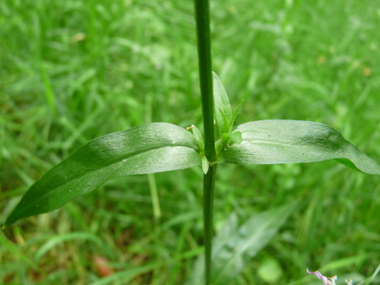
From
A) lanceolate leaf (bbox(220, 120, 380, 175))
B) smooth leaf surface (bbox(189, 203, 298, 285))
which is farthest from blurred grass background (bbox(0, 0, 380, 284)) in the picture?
lanceolate leaf (bbox(220, 120, 380, 175))

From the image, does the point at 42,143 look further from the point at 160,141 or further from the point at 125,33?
the point at 160,141

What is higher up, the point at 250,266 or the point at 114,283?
the point at 250,266

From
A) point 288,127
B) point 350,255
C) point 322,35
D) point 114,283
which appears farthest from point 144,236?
point 322,35

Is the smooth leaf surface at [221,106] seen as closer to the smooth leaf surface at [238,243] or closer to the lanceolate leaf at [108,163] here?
the lanceolate leaf at [108,163]

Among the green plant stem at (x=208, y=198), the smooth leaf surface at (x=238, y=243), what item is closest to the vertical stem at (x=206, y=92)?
the green plant stem at (x=208, y=198)

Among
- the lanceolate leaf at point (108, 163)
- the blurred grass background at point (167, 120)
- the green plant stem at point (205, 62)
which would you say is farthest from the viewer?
the blurred grass background at point (167, 120)

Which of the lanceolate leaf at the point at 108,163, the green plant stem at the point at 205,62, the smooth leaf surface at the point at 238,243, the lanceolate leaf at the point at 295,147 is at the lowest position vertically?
the smooth leaf surface at the point at 238,243

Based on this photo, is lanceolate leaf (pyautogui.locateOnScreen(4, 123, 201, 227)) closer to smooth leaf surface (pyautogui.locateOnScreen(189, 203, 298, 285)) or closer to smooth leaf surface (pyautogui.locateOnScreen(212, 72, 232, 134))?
smooth leaf surface (pyautogui.locateOnScreen(212, 72, 232, 134))

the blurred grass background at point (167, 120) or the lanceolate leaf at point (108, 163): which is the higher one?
the lanceolate leaf at point (108, 163)
